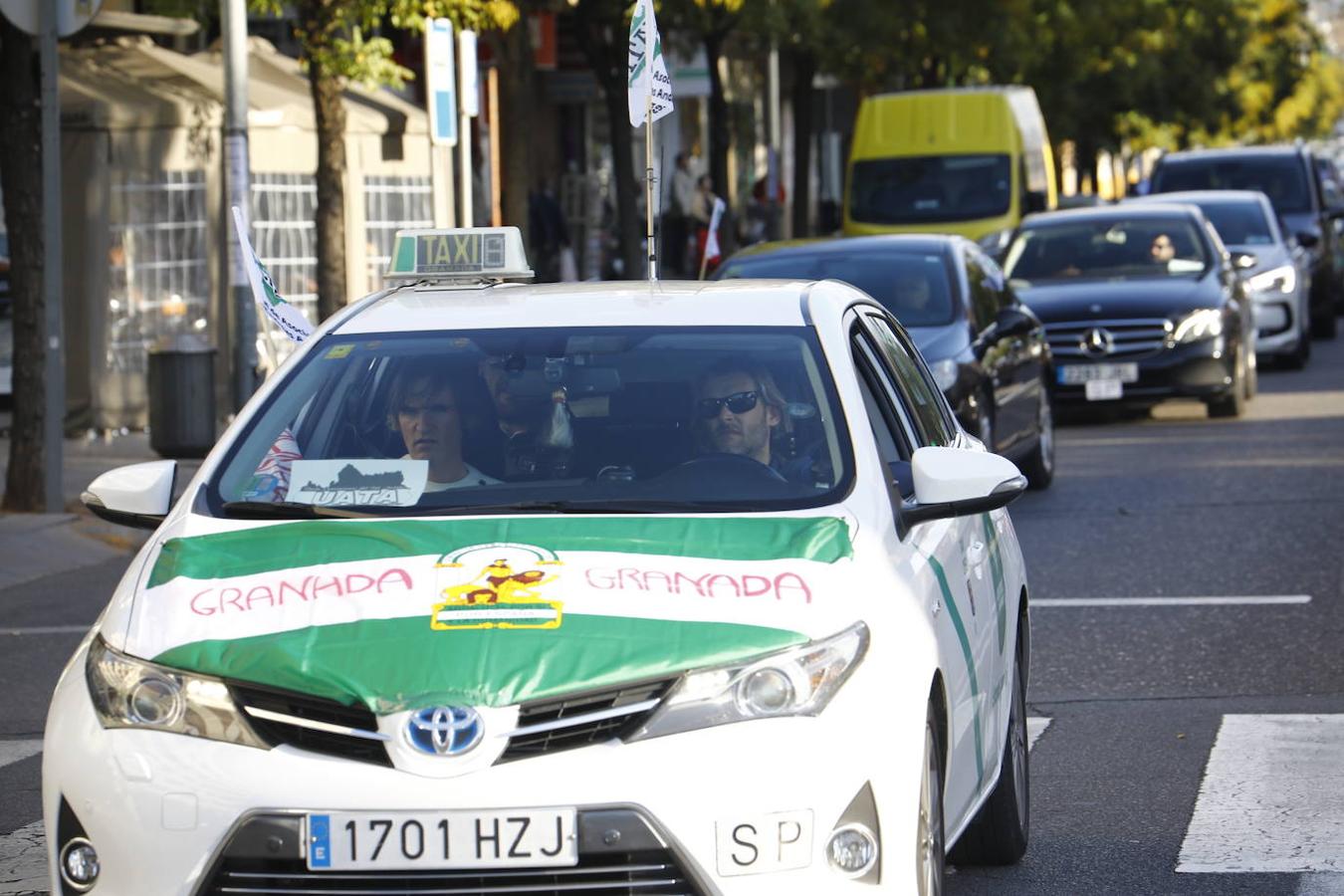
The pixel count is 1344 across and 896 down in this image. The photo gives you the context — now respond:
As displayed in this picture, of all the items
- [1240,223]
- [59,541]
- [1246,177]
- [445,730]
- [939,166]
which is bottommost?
[59,541]

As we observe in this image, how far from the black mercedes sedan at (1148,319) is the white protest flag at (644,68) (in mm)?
7803

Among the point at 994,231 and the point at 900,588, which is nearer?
the point at 900,588

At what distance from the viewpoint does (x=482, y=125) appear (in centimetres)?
2656

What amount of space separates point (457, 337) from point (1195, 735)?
334 cm

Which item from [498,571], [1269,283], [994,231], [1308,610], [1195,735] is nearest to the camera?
[498,571]

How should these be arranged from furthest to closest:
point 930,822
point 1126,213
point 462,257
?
point 1126,213 → point 462,257 → point 930,822

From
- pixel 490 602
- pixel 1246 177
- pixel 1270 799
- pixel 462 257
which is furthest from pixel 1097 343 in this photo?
pixel 490 602

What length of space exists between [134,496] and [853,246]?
32.0 feet

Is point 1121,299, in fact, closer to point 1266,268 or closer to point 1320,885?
point 1266,268

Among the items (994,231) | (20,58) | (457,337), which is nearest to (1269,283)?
(994,231)

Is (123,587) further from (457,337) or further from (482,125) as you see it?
(482,125)

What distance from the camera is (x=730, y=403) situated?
5.65 metres

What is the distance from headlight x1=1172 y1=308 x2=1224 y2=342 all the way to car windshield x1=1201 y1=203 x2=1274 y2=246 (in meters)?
6.09

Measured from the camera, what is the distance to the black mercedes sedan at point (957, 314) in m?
14.1
